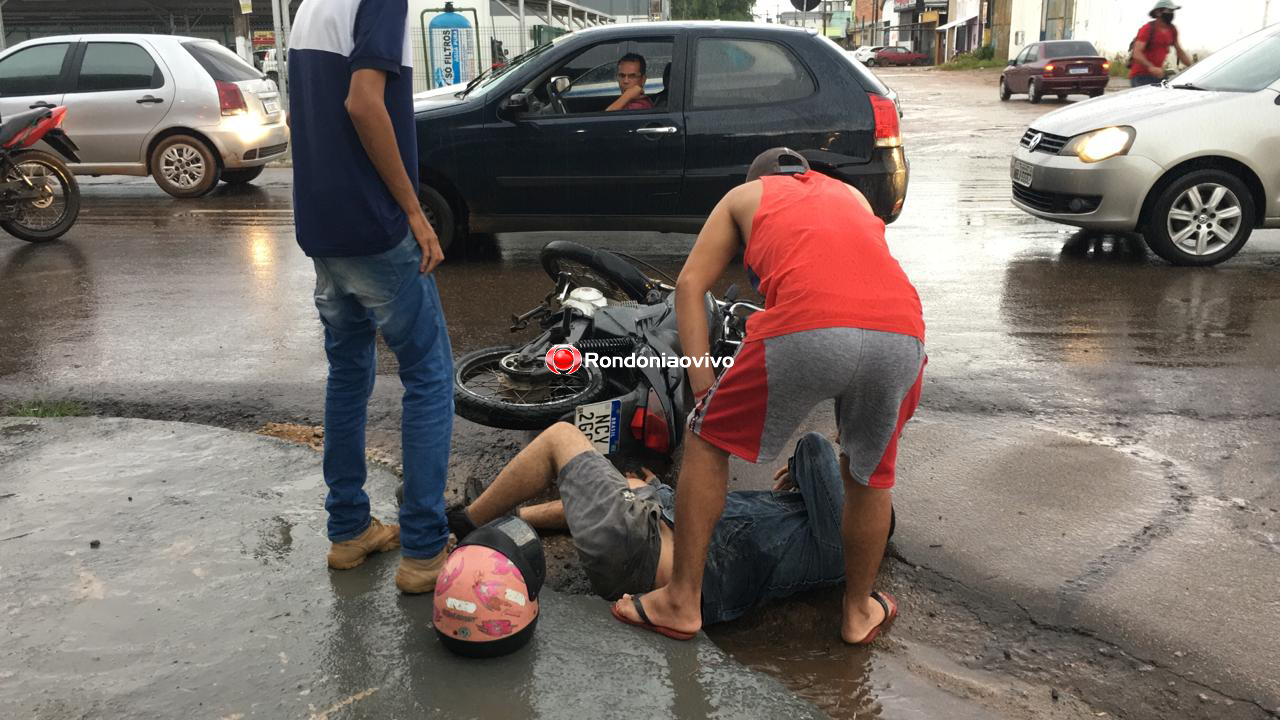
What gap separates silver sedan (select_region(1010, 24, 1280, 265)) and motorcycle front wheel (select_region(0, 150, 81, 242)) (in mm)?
8256

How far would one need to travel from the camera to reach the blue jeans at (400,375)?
296cm

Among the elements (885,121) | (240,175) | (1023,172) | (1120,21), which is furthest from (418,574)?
(1120,21)

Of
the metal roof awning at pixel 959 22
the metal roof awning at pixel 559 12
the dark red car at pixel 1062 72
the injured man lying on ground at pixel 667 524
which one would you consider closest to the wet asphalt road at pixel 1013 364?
the injured man lying on ground at pixel 667 524

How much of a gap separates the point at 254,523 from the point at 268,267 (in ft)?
16.9

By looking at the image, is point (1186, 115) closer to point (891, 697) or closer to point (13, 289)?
point (891, 697)

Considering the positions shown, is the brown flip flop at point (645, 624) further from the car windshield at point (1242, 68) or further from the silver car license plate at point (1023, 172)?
the car windshield at point (1242, 68)

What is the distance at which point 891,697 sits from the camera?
9.51ft

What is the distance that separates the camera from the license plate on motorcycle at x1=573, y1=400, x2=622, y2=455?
165 inches

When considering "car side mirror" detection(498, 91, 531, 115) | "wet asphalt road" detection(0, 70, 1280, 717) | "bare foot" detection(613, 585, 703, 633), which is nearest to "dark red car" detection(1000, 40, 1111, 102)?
"wet asphalt road" detection(0, 70, 1280, 717)

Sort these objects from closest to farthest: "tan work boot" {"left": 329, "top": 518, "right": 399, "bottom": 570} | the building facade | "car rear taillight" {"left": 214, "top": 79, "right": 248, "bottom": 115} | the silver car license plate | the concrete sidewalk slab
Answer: the concrete sidewalk slab
"tan work boot" {"left": 329, "top": 518, "right": 399, "bottom": 570}
the silver car license plate
"car rear taillight" {"left": 214, "top": 79, "right": 248, "bottom": 115}
the building facade

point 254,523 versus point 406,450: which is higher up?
point 406,450

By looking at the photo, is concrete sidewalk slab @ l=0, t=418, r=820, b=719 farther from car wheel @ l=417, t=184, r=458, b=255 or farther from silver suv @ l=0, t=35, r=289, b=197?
silver suv @ l=0, t=35, r=289, b=197

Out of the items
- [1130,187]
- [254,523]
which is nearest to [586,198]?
[1130,187]

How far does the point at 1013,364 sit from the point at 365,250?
3.94m
